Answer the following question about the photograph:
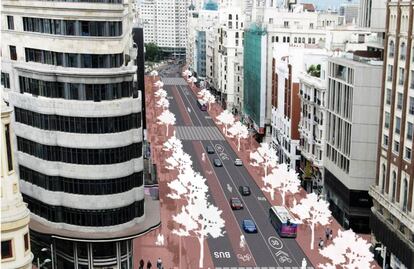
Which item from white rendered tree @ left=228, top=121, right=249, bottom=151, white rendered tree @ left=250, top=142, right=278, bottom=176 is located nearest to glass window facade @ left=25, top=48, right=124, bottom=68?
white rendered tree @ left=250, top=142, right=278, bottom=176

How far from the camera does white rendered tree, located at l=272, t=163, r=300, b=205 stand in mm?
85375

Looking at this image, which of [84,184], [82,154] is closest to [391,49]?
[82,154]

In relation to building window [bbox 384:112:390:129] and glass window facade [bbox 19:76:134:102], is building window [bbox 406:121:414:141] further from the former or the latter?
glass window facade [bbox 19:76:134:102]

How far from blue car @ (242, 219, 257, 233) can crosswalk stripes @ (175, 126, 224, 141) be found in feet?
187

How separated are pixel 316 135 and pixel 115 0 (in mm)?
48541

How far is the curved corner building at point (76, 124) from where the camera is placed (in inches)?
2046

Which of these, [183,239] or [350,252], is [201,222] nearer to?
[183,239]

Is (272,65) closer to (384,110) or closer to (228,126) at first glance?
(228,126)

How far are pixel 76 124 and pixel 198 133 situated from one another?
87.5 meters

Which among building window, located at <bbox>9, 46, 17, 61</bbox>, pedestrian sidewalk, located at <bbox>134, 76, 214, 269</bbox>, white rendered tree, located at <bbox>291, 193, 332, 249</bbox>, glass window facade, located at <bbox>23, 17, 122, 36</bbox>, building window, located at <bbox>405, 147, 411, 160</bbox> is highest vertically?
glass window facade, located at <bbox>23, 17, 122, 36</bbox>

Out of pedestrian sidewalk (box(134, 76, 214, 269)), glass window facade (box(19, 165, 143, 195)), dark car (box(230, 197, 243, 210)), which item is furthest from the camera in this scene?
dark car (box(230, 197, 243, 210))

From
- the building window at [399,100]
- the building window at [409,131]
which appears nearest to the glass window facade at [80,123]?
the building window at [409,131]

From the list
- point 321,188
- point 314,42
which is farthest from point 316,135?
point 314,42

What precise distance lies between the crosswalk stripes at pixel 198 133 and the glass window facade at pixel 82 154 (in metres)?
78.5
